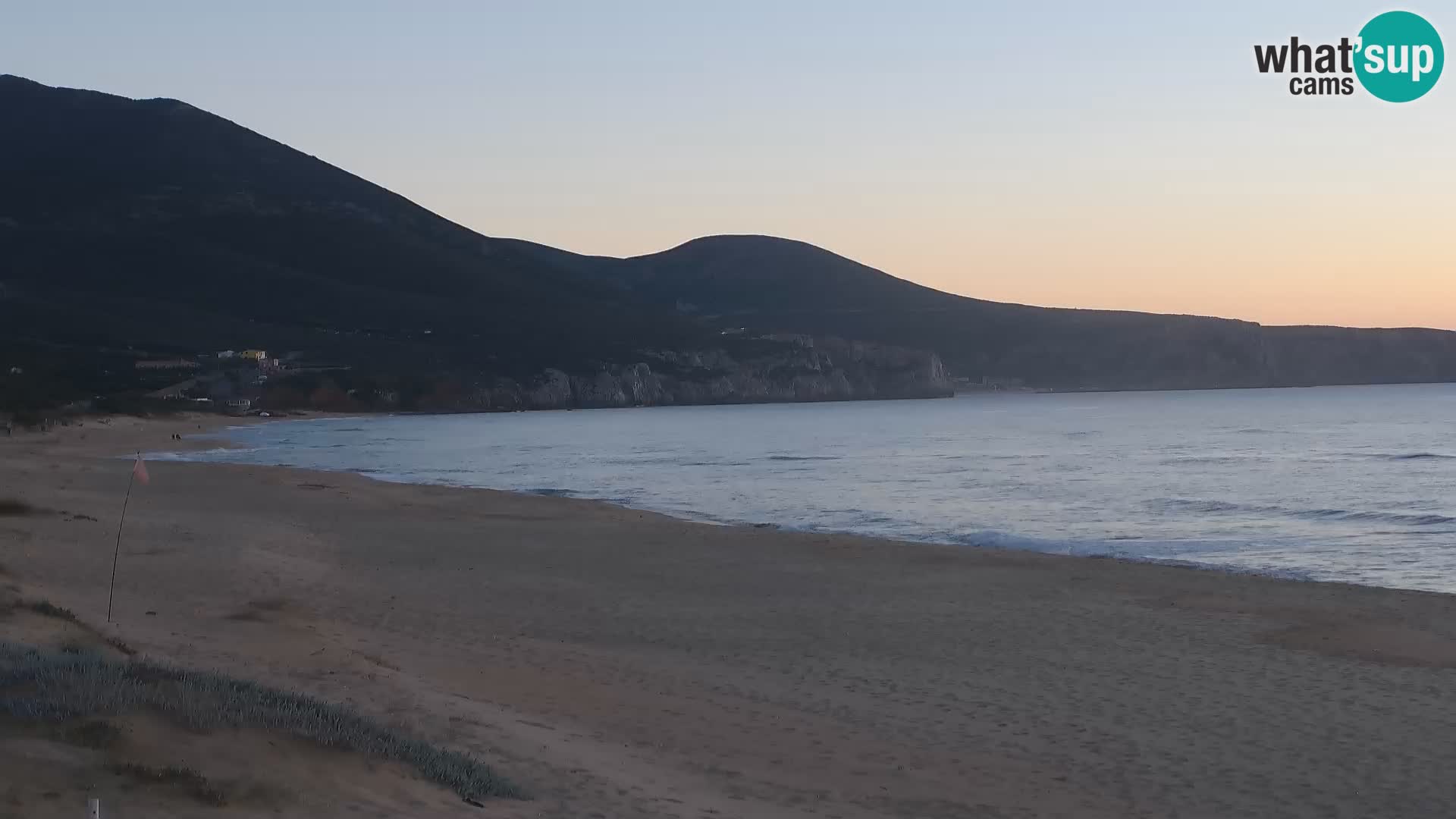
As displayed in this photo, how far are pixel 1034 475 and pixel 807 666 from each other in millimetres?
32611

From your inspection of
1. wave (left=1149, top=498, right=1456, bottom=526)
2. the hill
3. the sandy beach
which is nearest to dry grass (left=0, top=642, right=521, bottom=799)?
the sandy beach

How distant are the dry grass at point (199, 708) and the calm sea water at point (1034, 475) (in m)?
16.0

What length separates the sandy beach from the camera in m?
8.34

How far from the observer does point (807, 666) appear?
41.0ft

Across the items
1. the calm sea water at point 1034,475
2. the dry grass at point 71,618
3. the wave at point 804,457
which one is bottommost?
the wave at point 804,457

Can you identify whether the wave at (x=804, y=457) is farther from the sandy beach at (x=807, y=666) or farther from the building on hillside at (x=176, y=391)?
the building on hillside at (x=176, y=391)

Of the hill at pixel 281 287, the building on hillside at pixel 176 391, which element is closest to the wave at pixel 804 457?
the building on hillside at pixel 176 391

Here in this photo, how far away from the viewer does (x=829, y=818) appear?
25.0 ft

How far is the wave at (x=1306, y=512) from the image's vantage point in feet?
88.3

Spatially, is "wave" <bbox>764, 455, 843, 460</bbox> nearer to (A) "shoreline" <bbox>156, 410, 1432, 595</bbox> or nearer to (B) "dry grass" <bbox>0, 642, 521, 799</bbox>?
(A) "shoreline" <bbox>156, 410, 1432, 595</bbox>

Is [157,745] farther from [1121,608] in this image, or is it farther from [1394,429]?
[1394,429]

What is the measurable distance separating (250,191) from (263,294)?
3617 cm

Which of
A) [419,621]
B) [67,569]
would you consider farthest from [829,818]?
[67,569]

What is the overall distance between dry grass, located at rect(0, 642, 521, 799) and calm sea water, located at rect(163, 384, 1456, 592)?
16.0 m
